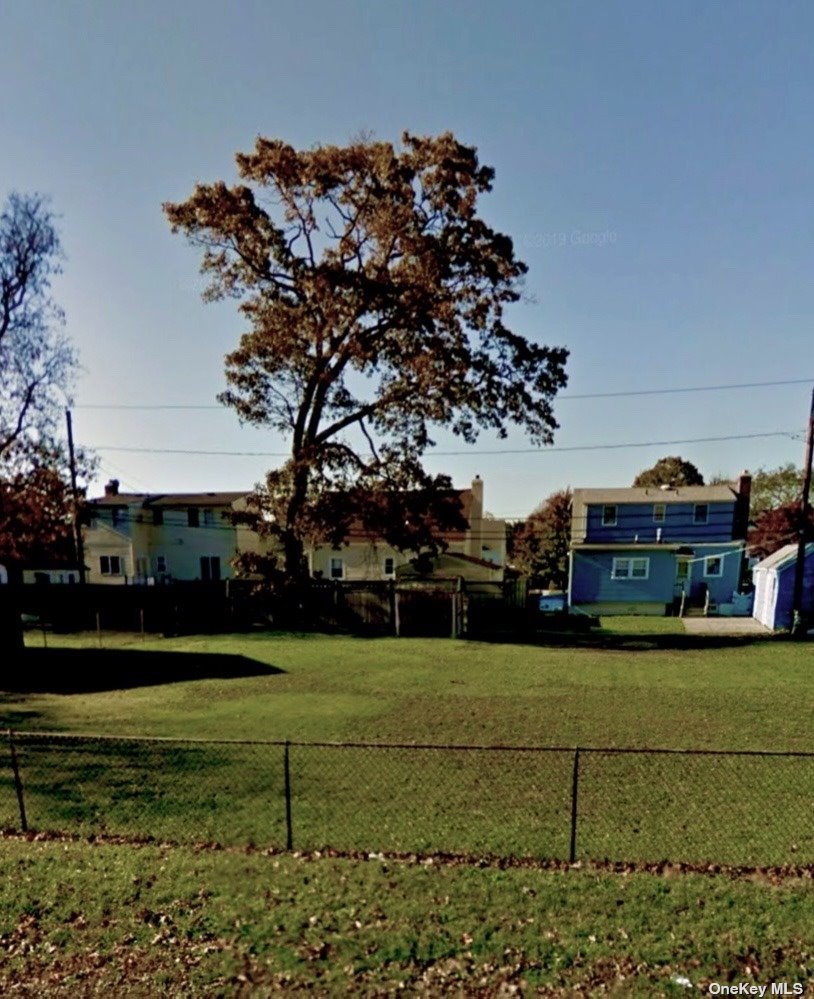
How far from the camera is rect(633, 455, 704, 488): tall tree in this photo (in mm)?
61250

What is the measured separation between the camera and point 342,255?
23.8 metres

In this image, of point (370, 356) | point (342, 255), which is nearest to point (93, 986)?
point (370, 356)

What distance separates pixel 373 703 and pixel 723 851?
8.43 m

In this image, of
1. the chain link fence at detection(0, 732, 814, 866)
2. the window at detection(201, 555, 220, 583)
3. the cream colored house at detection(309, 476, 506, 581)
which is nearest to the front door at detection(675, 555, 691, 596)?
A: the cream colored house at detection(309, 476, 506, 581)

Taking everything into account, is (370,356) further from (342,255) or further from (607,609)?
(607,609)

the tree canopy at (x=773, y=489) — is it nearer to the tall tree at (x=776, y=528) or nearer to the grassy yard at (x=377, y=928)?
the tall tree at (x=776, y=528)

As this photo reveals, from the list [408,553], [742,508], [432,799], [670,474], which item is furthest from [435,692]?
[670,474]

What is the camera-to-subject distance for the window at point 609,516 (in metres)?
35.8

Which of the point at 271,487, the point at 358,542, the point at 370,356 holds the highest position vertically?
the point at 370,356

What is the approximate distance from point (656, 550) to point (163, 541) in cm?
3624

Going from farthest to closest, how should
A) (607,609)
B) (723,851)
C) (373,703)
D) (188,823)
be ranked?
1. (607,609)
2. (373,703)
3. (188,823)
4. (723,851)

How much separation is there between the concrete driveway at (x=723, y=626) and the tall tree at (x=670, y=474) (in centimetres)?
3423

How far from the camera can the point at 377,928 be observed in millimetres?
5496

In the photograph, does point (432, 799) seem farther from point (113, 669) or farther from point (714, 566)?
point (714, 566)
